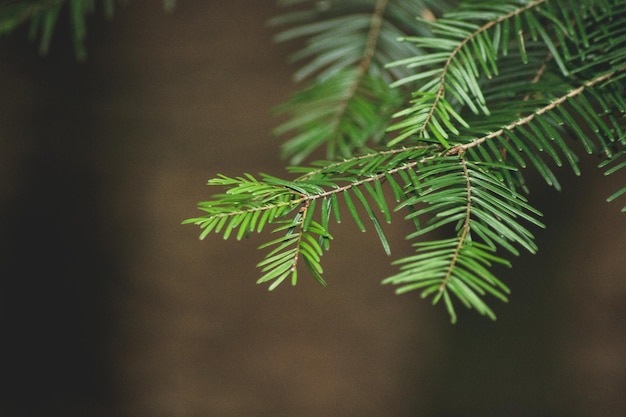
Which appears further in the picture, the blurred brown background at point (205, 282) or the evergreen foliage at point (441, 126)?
the blurred brown background at point (205, 282)

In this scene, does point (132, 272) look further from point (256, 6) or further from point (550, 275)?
point (550, 275)

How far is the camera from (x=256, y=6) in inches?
53.4

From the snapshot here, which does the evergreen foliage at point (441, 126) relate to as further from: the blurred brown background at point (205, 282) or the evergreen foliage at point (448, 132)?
the blurred brown background at point (205, 282)

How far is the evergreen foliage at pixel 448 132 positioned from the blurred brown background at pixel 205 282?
0.92 meters

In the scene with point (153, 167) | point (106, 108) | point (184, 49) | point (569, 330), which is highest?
point (184, 49)

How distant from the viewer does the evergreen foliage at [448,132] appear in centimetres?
26

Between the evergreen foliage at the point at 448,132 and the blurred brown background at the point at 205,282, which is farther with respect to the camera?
the blurred brown background at the point at 205,282

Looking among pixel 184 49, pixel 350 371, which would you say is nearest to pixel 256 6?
pixel 184 49

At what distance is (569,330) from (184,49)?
117 cm

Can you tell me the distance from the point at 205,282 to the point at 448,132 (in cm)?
118

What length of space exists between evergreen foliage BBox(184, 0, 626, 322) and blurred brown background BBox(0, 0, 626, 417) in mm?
920

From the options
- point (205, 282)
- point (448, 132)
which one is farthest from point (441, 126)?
point (205, 282)

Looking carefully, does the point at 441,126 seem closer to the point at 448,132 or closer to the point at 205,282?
the point at 448,132

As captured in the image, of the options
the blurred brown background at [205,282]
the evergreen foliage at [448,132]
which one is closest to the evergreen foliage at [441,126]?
the evergreen foliage at [448,132]
